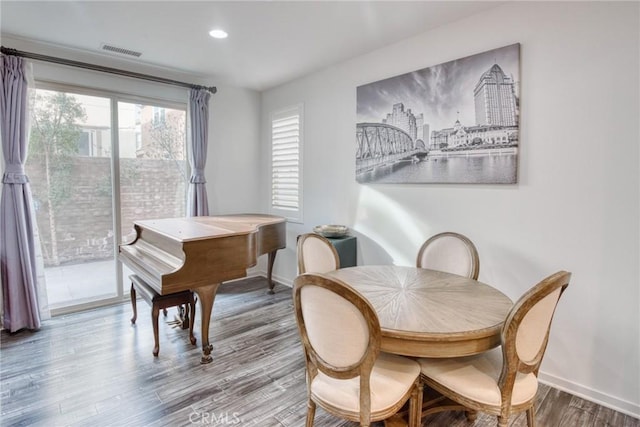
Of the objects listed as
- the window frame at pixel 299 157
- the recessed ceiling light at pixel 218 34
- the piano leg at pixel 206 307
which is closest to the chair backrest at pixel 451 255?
the piano leg at pixel 206 307

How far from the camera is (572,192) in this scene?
7.43 ft

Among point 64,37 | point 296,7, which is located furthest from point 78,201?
point 296,7

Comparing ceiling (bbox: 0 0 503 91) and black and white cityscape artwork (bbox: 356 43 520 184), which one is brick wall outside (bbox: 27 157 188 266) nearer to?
ceiling (bbox: 0 0 503 91)

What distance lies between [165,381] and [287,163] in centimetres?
296

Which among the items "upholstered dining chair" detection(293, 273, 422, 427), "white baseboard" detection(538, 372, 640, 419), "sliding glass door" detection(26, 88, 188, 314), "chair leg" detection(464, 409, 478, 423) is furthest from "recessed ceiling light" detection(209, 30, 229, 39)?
"white baseboard" detection(538, 372, 640, 419)

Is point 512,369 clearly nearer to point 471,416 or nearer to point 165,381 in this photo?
point 471,416

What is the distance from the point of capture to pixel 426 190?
119 inches

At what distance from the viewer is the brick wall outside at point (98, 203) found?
138 inches

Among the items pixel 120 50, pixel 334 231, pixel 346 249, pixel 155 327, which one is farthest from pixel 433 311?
pixel 120 50

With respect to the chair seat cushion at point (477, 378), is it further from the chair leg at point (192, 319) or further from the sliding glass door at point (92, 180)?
the sliding glass door at point (92, 180)

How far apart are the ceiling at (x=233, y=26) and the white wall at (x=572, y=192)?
0.41 m

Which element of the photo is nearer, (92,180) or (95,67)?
(95,67)

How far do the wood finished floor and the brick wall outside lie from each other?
74 centimetres

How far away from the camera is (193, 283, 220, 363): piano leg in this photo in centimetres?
260
